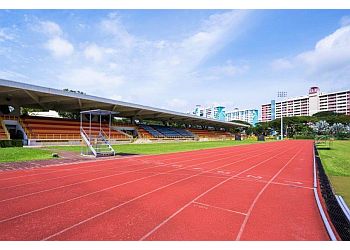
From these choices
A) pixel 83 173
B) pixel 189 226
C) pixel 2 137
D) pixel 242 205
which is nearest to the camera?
pixel 189 226

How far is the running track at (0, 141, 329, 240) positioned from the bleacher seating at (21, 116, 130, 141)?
1927 centimetres

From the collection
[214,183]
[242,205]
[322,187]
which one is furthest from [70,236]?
[322,187]

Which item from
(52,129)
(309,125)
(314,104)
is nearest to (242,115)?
(314,104)

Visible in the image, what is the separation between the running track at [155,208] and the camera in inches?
150

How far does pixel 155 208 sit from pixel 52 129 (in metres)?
26.9

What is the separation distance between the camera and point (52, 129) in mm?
28266

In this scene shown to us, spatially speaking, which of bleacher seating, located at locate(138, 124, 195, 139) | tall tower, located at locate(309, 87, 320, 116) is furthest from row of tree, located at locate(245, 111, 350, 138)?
bleacher seating, located at locate(138, 124, 195, 139)

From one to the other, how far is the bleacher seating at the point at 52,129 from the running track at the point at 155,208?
19.3m

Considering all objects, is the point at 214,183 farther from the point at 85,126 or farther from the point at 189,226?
the point at 85,126

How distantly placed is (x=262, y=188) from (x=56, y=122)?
2994cm

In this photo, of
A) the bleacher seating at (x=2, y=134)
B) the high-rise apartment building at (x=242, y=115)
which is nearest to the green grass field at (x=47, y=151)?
the bleacher seating at (x=2, y=134)

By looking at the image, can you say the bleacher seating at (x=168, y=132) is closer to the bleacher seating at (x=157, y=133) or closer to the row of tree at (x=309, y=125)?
the bleacher seating at (x=157, y=133)

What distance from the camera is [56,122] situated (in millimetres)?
31312

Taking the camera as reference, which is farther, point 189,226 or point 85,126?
point 85,126
